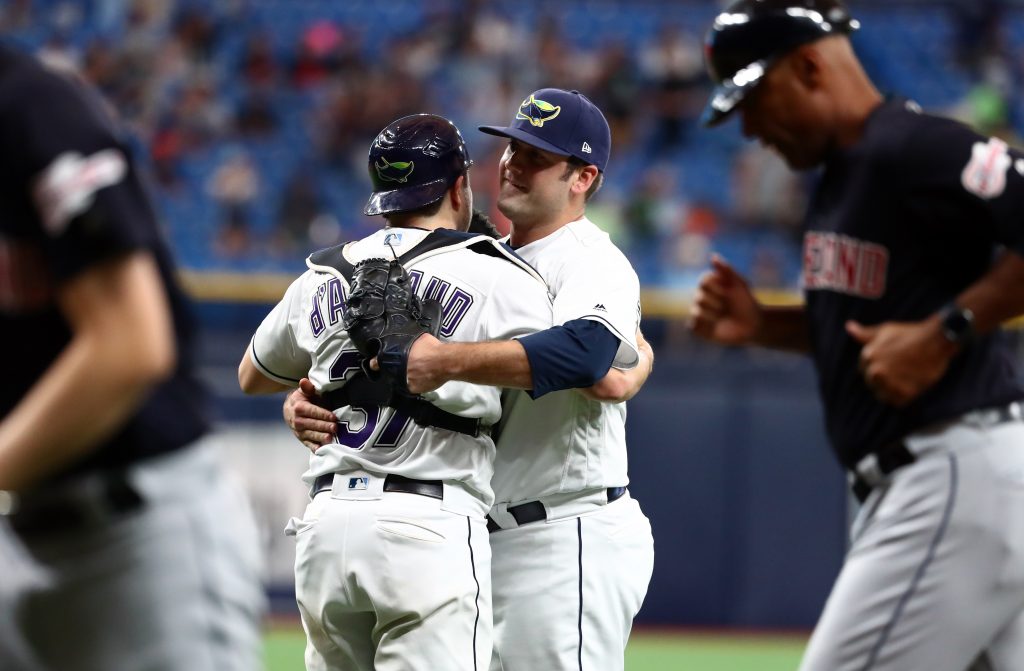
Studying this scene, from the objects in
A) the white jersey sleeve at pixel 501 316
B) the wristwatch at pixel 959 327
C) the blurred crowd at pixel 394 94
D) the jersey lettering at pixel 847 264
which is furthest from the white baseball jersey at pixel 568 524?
the blurred crowd at pixel 394 94

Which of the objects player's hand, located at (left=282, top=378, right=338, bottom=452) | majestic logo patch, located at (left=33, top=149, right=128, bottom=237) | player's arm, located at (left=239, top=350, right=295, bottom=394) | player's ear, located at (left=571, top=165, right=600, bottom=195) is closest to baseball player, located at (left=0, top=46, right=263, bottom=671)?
majestic logo patch, located at (left=33, top=149, right=128, bottom=237)

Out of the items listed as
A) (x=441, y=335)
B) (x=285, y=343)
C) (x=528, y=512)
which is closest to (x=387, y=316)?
(x=441, y=335)

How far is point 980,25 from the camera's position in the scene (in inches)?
559

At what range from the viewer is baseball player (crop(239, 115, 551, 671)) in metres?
3.39

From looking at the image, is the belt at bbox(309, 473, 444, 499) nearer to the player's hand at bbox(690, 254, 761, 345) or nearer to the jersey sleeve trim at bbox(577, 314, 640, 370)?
the jersey sleeve trim at bbox(577, 314, 640, 370)

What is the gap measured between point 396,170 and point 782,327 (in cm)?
116

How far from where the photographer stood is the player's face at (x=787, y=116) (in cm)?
292

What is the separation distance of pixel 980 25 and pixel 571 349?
12118 millimetres

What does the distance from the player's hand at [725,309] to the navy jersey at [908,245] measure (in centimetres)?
36

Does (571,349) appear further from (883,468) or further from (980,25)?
(980,25)

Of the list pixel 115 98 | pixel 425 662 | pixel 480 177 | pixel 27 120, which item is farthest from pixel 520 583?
pixel 115 98

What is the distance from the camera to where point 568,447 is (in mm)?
3975

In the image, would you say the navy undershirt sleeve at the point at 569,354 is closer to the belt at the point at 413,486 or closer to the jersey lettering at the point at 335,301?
the belt at the point at 413,486

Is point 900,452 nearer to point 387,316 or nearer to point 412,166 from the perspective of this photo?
point 387,316
